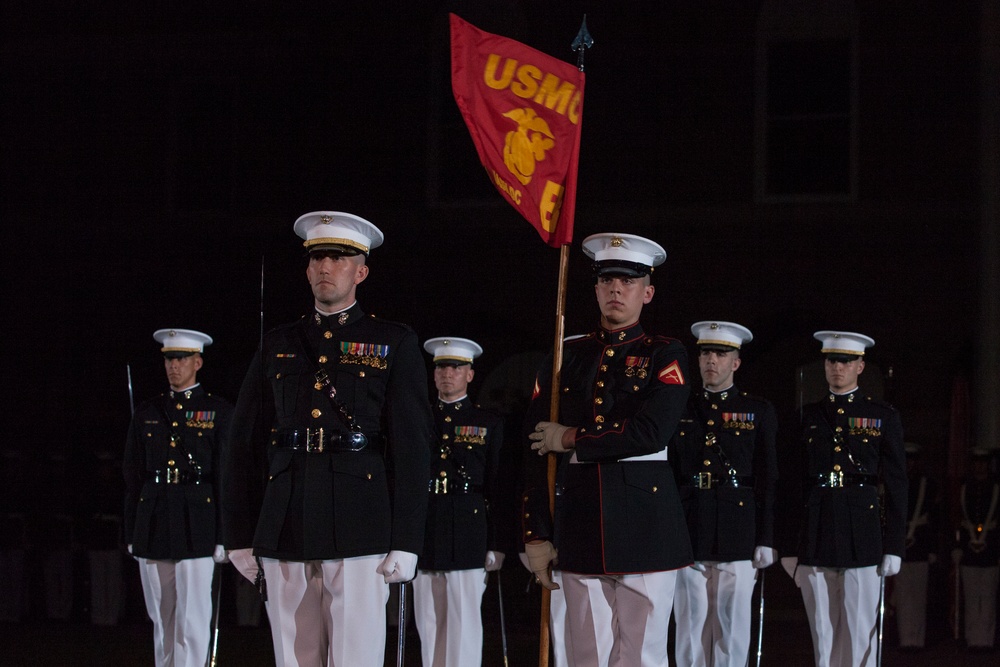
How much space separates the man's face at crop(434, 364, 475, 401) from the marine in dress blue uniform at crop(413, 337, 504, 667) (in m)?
0.08

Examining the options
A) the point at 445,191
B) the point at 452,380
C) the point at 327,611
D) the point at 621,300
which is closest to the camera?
the point at 327,611

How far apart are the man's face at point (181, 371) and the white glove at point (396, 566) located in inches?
A: 138

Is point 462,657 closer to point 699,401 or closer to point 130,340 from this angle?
point 699,401

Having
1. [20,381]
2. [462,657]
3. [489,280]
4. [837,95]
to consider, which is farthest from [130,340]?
[837,95]

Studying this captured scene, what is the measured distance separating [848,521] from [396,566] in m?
3.56

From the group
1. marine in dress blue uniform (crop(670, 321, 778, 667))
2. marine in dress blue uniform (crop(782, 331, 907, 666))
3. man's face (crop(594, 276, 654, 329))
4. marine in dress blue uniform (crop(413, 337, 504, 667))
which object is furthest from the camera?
marine in dress blue uniform (crop(413, 337, 504, 667))

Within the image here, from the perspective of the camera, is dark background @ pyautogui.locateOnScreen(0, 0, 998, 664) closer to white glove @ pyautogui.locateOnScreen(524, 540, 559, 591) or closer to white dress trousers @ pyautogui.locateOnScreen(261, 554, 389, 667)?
A: white glove @ pyautogui.locateOnScreen(524, 540, 559, 591)

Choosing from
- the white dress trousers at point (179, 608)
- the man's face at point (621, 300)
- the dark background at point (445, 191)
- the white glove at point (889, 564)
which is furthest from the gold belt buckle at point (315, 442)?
the dark background at point (445, 191)

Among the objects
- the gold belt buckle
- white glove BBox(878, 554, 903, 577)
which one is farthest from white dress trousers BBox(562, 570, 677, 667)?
white glove BBox(878, 554, 903, 577)

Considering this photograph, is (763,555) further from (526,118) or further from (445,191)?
(445,191)

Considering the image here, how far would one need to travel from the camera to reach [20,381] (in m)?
13.0

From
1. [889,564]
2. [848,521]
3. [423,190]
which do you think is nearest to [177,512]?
[848,521]

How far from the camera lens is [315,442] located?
405 centimetres

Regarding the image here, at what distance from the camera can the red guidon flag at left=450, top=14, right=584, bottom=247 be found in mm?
4828
